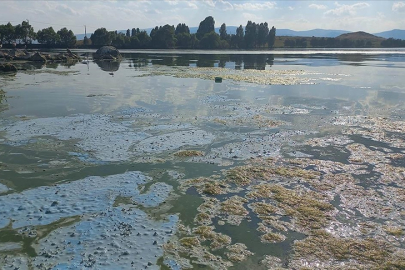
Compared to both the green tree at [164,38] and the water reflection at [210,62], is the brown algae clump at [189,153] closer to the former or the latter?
the water reflection at [210,62]

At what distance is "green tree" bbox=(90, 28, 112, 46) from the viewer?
174 meters

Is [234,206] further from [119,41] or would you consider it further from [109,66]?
[119,41]

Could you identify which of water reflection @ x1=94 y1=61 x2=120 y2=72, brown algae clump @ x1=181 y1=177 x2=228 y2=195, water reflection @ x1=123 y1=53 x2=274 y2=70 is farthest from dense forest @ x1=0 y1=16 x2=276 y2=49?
brown algae clump @ x1=181 y1=177 x2=228 y2=195

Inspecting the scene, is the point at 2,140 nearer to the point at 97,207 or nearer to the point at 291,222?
the point at 97,207

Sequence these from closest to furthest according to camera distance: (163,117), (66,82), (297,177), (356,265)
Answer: (356,265)
(297,177)
(163,117)
(66,82)

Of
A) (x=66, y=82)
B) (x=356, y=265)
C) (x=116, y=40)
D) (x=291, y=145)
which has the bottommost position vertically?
(x=356, y=265)

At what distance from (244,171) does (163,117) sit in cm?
971

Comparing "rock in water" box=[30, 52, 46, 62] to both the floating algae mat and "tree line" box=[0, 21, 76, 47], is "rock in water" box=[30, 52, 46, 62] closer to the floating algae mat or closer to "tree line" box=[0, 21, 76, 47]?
the floating algae mat

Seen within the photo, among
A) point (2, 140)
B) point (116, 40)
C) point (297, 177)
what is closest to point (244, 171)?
point (297, 177)

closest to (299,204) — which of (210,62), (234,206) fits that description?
(234,206)

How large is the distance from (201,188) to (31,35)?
167989 millimetres

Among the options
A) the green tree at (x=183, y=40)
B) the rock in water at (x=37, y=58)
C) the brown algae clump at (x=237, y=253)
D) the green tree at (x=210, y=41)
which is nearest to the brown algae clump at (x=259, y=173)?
the brown algae clump at (x=237, y=253)

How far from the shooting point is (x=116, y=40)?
178m

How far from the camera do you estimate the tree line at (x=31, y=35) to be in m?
140
